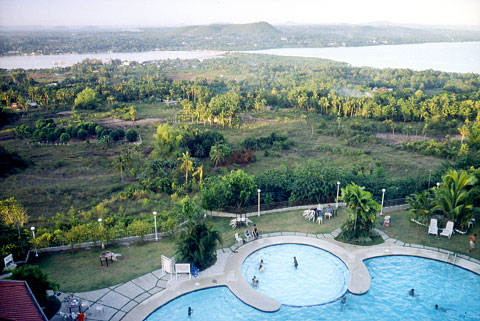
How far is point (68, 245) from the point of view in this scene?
59.0 feet

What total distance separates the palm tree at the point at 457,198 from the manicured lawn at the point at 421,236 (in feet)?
3.01

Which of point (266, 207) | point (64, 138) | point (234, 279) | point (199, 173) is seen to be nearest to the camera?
point (234, 279)

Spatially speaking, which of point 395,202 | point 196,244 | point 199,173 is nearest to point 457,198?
point 395,202

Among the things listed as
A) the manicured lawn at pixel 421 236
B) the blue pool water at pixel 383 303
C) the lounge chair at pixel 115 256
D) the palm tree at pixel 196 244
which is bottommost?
the blue pool water at pixel 383 303

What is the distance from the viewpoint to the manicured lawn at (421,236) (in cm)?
1816

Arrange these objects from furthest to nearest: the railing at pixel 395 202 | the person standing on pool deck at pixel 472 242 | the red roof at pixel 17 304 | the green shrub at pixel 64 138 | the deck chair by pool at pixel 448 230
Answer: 1. the green shrub at pixel 64 138
2. the railing at pixel 395 202
3. the deck chair by pool at pixel 448 230
4. the person standing on pool deck at pixel 472 242
5. the red roof at pixel 17 304

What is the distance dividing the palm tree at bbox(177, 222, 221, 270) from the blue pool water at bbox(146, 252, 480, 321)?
155 cm

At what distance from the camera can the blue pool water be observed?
45.5ft

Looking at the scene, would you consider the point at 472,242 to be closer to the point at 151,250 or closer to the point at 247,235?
the point at 247,235

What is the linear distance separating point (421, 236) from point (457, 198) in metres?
2.84

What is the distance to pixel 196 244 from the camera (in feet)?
52.4

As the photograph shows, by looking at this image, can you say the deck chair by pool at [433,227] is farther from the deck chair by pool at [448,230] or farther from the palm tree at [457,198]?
the palm tree at [457,198]

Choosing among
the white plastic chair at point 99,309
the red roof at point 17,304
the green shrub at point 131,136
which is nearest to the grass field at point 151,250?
the white plastic chair at point 99,309

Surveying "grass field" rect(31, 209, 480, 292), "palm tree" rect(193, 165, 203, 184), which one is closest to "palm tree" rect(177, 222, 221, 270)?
"grass field" rect(31, 209, 480, 292)
